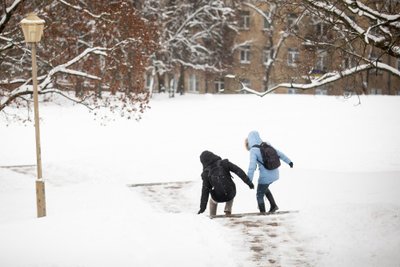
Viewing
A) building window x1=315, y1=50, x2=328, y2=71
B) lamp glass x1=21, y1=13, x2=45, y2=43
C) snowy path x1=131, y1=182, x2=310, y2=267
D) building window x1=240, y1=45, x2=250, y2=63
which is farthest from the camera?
building window x1=240, y1=45, x2=250, y2=63

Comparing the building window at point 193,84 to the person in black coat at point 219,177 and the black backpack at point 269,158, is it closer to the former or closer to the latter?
the black backpack at point 269,158

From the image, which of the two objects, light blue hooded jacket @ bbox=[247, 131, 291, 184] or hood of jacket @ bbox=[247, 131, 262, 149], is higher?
hood of jacket @ bbox=[247, 131, 262, 149]

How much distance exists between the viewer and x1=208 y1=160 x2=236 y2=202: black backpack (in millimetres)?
9703

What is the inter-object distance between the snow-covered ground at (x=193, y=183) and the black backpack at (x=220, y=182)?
706 mm

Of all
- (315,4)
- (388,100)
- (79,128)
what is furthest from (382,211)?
(388,100)

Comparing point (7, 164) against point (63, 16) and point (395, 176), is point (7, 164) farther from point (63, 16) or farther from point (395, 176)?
point (395, 176)

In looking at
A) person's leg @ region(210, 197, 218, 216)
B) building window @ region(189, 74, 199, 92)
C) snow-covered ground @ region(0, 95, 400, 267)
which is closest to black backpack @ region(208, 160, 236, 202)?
person's leg @ region(210, 197, 218, 216)

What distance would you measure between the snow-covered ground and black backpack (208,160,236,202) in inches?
27.8

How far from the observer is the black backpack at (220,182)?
970 cm

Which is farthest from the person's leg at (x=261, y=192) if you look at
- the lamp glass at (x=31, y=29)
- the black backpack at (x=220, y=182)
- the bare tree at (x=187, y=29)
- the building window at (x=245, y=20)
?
the building window at (x=245, y=20)

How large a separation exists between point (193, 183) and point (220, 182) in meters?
6.82

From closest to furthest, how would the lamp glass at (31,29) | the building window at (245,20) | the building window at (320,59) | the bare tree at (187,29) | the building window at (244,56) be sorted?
the lamp glass at (31,29)
the building window at (320,59)
the bare tree at (187,29)
the building window at (245,20)
the building window at (244,56)

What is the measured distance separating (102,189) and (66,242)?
7.58 metres

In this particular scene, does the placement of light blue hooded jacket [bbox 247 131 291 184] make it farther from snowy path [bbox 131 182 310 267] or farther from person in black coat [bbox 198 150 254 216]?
snowy path [bbox 131 182 310 267]
